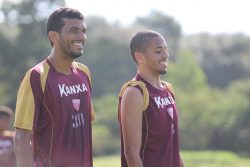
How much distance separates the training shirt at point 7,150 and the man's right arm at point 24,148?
14.6 feet

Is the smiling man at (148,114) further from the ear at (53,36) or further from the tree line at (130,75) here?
the tree line at (130,75)

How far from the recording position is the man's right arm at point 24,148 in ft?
15.5

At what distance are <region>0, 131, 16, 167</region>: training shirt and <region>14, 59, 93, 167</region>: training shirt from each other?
4.29 meters

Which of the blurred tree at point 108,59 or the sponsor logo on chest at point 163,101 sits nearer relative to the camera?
the sponsor logo on chest at point 163,101

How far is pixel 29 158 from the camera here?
15.5 ft

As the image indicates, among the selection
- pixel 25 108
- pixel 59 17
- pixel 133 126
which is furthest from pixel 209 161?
pixel 25 108

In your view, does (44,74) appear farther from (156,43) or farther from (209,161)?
(209,161)

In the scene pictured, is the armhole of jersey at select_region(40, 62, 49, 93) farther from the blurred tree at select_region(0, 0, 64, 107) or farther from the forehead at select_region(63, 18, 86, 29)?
the blurred tree at select_region(0, 0, 64, 107)

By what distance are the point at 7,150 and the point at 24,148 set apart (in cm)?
489

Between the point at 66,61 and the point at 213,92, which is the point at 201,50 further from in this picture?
the point at 66,61

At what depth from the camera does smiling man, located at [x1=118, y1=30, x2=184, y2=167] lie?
5273 mm

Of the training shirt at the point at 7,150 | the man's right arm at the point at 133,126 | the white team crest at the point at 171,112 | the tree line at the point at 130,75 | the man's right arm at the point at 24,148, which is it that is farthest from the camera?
the tree line at the point at 130,75

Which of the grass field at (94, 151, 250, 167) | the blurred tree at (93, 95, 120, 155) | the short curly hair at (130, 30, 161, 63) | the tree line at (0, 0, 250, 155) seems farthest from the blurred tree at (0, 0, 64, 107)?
the short curly hair at (130, 30, 161, 63)

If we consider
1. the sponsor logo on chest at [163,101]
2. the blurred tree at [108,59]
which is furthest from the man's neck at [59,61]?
the blurred tree at [108,59]
